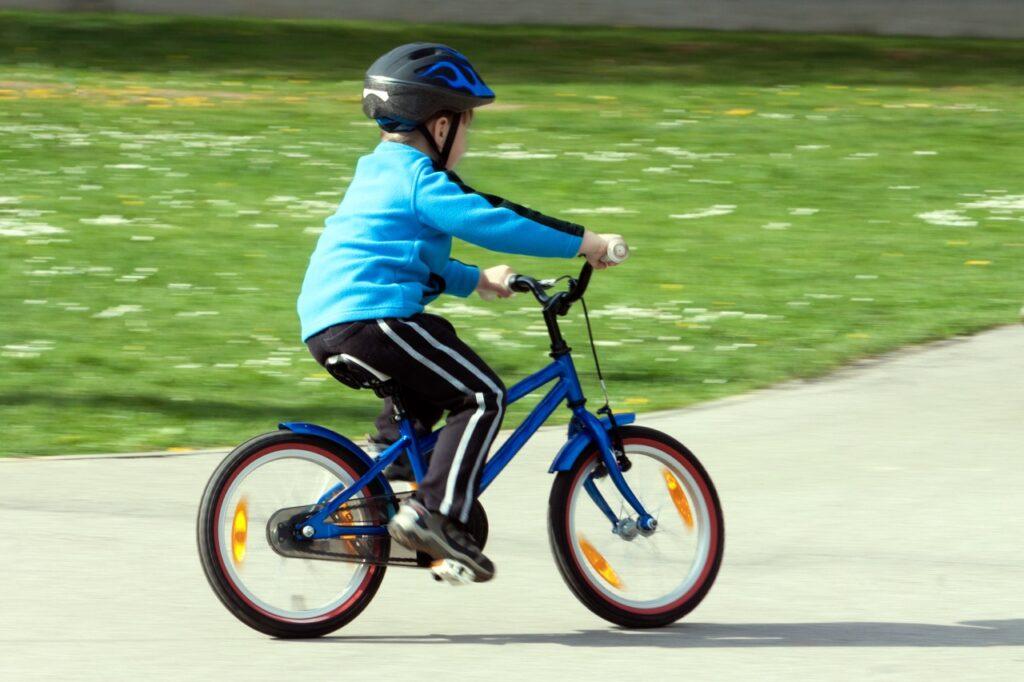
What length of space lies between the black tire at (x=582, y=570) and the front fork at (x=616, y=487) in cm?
4

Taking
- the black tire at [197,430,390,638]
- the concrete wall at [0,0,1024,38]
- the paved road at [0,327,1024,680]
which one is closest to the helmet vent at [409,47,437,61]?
the black tire at [197,430,390,638]

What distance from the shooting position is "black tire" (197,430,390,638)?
5281mm

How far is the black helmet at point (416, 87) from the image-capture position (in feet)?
17.4

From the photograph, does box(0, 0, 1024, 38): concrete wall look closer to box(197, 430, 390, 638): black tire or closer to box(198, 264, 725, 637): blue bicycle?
box(198, 264, 725, 637): blue bicycle

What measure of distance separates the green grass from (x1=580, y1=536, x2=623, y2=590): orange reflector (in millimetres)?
2890

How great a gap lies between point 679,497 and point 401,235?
3.97 ft

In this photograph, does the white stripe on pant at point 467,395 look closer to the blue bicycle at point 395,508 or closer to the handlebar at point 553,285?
the blue bicycle at point 395,508

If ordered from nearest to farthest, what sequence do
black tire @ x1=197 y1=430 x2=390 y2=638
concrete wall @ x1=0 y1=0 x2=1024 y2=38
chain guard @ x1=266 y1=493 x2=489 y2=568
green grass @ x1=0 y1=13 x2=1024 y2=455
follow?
black tire @ x1=197 y1=430 x2=390 y2=638 → chain guard @ x1=266 y1=493 x2=489 y2=568 → green grass @ x1=0 y1=13 x2=1024 y2=455 → concrete wall @ x1=0 y1=0 x2=1024 y2=38

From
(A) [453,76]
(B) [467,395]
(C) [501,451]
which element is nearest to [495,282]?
(B) [467,395]


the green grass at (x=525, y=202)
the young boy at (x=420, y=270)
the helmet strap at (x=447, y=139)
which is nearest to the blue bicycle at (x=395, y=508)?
the young boy at (x=420, y=270)

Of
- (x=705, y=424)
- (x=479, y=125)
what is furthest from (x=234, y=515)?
(x=479, y=125)

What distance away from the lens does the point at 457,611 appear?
5.71m

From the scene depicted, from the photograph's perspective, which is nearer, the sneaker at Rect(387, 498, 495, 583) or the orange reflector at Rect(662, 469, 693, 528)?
the sneaker at Rect(387, 498, 495, 583)

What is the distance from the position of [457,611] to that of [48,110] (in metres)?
→ 15.2
